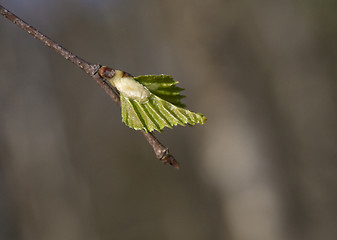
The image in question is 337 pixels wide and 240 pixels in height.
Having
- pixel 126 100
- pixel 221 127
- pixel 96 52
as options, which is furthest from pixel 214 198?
pixel 126 100

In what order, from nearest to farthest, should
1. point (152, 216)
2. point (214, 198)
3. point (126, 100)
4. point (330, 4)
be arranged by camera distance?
1. point (126, 100)
2. point (330, 4)
3. point (214, 198)
4. point (152, 216)

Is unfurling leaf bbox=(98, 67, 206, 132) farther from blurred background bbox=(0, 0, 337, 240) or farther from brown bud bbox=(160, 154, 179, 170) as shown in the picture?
blurred background bbox=(0, 0, 337, 240)

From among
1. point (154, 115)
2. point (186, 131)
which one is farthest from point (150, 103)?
point (186, 131)

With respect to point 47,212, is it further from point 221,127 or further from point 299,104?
point 299,104

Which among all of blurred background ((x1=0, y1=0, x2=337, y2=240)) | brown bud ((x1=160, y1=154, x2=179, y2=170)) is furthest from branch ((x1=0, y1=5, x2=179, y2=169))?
blurred background ((x1=0, y1=0, x2=337, y2=240))

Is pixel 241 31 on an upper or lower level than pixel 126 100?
upper

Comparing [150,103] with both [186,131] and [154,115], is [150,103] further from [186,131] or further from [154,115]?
[186,131]

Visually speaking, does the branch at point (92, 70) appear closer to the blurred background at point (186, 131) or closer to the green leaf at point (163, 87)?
the green leaf at point (163, 87)
